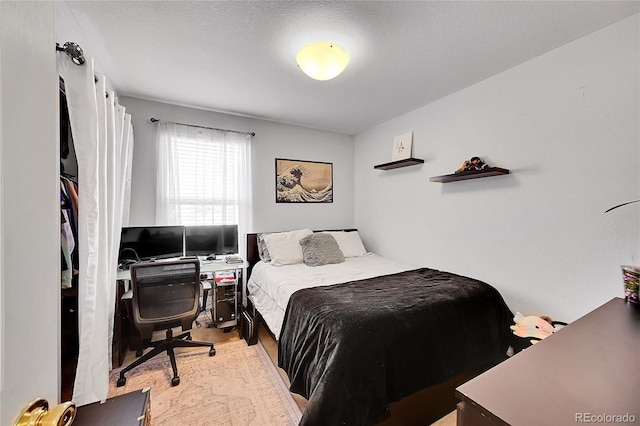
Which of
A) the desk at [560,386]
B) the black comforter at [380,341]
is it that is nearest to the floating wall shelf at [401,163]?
the black comforter at [380,341]

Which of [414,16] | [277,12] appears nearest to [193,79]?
[277,12]

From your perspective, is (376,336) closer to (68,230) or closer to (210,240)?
(68,230)

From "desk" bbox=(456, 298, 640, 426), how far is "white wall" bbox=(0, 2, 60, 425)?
925 millimetres

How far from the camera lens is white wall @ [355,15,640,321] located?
1705 millimetres

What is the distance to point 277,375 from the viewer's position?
210 cm

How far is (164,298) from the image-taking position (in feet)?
6.91

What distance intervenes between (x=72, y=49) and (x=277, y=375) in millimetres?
2467

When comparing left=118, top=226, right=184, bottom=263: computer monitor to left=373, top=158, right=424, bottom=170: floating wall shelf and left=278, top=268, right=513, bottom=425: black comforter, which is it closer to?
left=278, top=268, right=513, bottom=425: black comforter

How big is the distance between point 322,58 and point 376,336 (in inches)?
68.3

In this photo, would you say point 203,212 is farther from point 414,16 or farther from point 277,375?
point 414,16

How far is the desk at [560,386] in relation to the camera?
2.11 ft

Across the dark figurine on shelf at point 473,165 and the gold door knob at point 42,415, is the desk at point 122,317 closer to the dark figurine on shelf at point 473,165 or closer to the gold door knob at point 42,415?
the gold door knob at point 42,415

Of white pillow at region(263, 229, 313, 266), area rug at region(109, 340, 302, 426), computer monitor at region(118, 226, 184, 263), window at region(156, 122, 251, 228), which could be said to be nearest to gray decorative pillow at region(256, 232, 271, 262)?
white pillow at region(263, 229, 313, 266)

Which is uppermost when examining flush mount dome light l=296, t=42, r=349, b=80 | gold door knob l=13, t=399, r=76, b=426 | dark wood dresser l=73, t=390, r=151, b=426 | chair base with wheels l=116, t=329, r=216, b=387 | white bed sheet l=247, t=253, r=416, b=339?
flush mount dome light l=296, t=42, r=349, b=80
